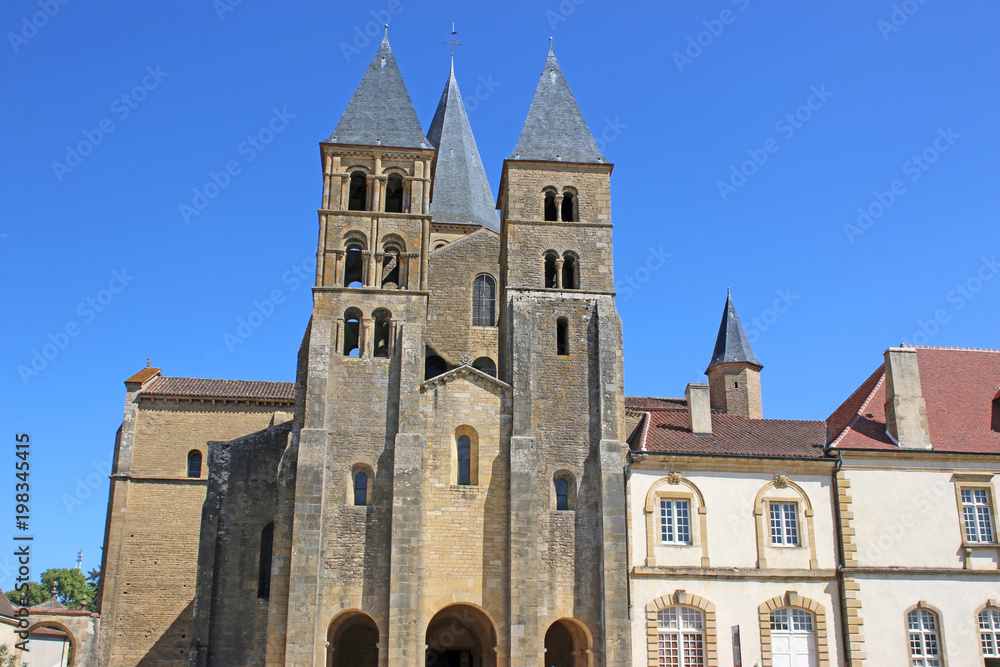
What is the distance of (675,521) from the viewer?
85.5 ft

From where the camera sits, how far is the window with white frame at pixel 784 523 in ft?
86.1

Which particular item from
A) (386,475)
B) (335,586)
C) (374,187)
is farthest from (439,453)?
(374,187)

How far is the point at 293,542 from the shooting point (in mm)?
25406

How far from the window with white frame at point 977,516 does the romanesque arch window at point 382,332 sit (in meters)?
18.0

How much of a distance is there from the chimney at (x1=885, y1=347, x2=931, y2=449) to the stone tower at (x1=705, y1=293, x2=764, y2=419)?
7.85 metres

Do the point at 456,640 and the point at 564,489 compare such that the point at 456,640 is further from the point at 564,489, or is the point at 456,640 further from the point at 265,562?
the point at 265,562

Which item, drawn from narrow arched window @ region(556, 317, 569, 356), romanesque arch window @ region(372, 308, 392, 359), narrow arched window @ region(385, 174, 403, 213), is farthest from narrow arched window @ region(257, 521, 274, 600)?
narrow arched window @ region(385, 174, 403, 213)

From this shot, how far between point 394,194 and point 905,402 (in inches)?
713

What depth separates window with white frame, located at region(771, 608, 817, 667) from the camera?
2505 cm

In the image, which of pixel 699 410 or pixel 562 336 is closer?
pixel 699 410

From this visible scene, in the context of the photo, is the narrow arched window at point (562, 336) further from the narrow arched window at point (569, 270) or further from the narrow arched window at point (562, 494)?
the narrow arched window at point (562, 494)

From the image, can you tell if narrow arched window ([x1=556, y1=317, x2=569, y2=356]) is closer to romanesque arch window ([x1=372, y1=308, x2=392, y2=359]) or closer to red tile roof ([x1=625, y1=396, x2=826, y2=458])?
red tile roof ([x1=625, y1=396, x2=826, y2=458])

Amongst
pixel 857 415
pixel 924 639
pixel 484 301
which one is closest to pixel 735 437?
pixel 857 415

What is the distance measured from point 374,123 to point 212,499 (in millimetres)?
13854
